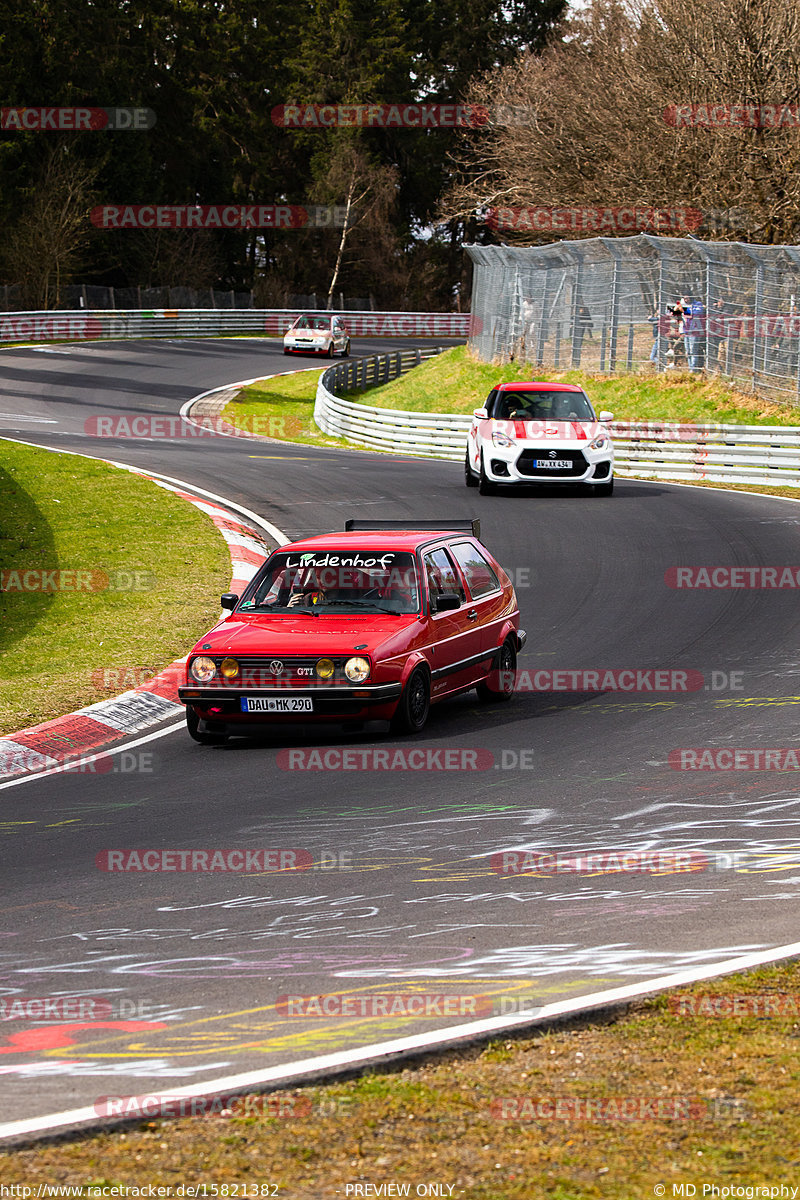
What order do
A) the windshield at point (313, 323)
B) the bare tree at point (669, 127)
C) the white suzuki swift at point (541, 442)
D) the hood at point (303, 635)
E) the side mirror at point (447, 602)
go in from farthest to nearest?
the windshield at point (313, 323), the bare tree at point (669, 127), the white suzuki swift at point (541, 442), the side mirror at point (447, 602), the hood at point (303, 635)

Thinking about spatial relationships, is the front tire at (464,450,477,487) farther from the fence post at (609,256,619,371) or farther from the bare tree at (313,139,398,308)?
the bare tree at (313,139,398,308)

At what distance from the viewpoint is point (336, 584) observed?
11.1 metres

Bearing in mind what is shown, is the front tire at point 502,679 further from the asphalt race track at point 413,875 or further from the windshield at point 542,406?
the windshield at point 542,406

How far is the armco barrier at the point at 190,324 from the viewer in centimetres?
5997

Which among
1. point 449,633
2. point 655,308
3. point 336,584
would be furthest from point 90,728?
point 655,308

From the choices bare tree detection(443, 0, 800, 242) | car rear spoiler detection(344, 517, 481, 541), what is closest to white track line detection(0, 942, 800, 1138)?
car rear spoiler detection(344, 517, 481, 541)

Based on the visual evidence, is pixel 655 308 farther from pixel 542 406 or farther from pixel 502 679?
pixel 502 679

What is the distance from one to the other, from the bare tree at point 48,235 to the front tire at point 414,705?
200 ft

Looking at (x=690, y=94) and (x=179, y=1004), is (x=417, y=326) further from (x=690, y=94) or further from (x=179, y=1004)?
(x=179, y=1004)

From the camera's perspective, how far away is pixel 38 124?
68.9m

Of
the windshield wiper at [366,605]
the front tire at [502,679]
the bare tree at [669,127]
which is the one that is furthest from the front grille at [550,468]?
the bare tree at [669,127]

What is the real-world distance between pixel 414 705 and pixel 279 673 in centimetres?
98

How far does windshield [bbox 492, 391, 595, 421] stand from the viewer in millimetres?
23656

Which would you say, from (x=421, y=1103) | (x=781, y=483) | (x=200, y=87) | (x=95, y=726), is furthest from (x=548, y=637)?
(x=200, y=87)
